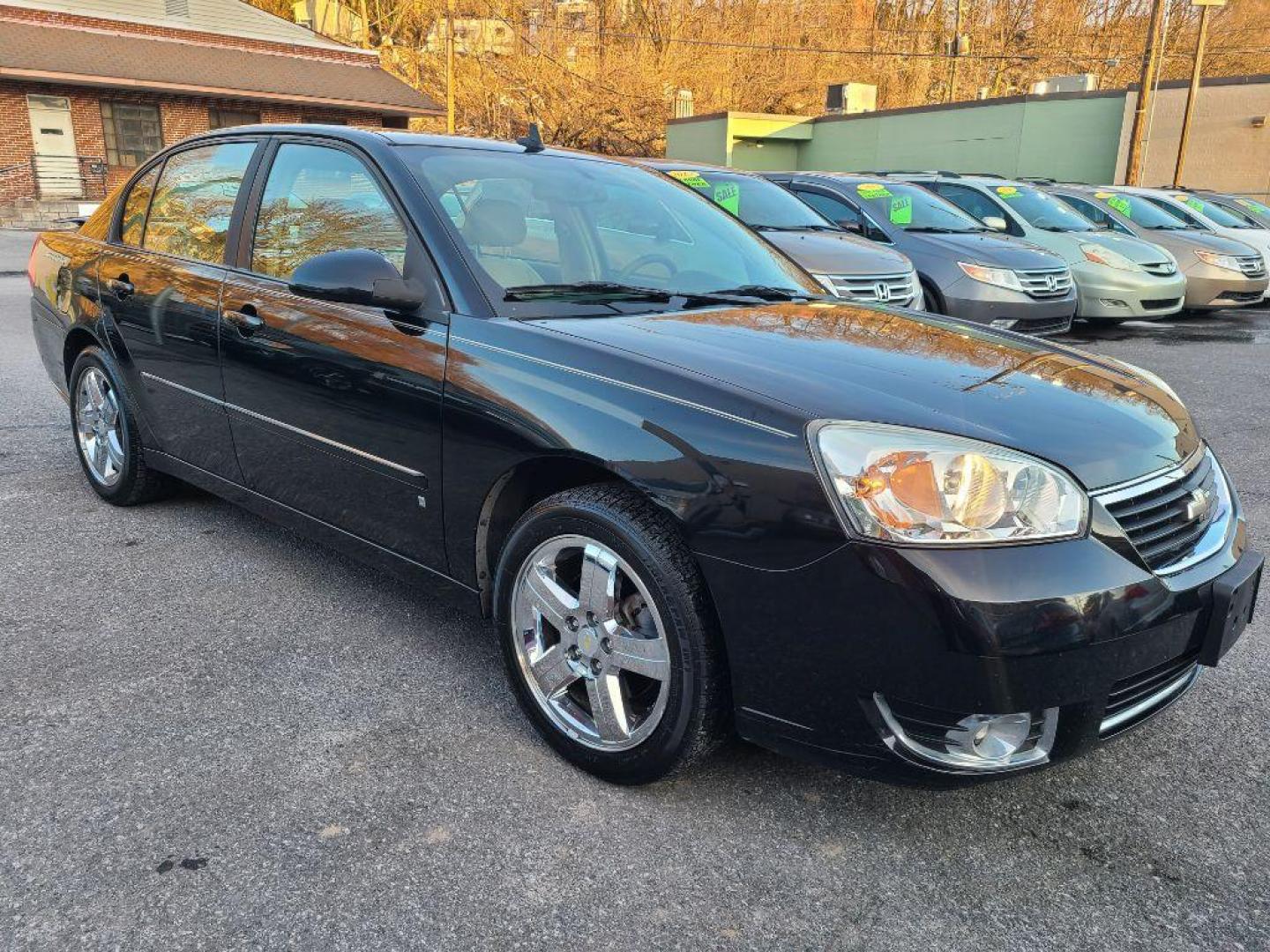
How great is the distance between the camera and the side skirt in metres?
2.97

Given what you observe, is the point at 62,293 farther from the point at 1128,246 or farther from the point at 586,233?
the point at 1128,246

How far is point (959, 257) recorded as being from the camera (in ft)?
30.1

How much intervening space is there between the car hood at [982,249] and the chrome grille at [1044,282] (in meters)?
0.07

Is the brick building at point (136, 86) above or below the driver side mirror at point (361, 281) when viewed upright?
above

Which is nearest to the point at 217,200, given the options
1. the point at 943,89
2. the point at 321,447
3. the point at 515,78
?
the point at 321,447

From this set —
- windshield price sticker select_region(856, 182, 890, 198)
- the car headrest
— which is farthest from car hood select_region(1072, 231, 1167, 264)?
the car headrest

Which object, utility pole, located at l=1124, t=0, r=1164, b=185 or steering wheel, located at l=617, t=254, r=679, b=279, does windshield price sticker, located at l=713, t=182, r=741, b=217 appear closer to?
steering wheel, located at l=617, t=254, r=679, b=279

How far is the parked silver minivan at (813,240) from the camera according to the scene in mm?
7582

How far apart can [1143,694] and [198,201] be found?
12.0ft

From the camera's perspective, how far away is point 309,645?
10.6 feet

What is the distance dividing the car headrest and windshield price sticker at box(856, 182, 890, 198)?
781 cm

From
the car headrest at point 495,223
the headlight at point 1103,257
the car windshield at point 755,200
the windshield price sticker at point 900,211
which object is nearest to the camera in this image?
the car headrest at point 495,223

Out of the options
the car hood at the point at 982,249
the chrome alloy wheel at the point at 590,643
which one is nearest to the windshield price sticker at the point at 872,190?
the car hood at the point at 982,249

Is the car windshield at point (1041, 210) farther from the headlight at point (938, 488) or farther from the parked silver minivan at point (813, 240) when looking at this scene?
the headlight at point (938, 488)
